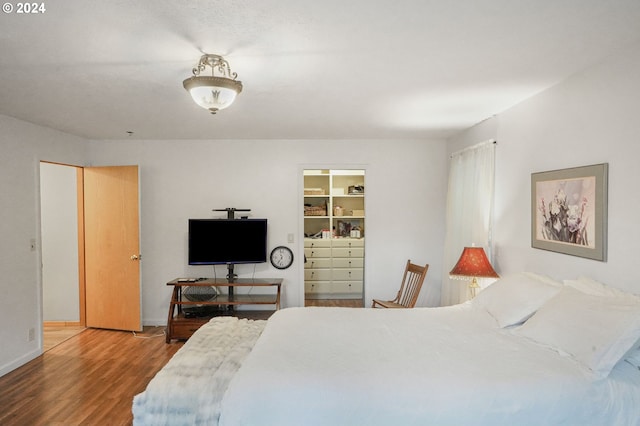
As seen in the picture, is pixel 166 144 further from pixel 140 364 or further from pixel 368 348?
Answer: pixel 368 348

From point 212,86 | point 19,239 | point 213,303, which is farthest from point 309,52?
point 19,239

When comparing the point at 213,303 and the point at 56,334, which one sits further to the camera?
the point at 56,334

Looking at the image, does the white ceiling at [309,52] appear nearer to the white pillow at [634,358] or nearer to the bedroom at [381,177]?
the bedroom at [381,177]

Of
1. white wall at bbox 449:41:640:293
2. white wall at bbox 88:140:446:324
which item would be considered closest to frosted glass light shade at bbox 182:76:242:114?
white wall at bbox 449:41:640:293

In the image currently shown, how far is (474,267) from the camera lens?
356 centimetres

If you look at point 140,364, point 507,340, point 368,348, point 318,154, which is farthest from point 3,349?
point 507,340

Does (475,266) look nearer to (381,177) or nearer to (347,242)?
(381,177)

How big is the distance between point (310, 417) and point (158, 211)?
3.95 metres

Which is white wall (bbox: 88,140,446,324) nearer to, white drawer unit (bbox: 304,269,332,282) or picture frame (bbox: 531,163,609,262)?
white drawer unit (bbox: 304,269,332,282)

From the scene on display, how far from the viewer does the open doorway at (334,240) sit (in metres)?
6.29

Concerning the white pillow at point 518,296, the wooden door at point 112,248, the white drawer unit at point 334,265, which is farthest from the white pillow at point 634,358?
the wooden door at point 112,248

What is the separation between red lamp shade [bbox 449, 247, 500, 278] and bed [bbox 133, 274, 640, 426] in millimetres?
1078

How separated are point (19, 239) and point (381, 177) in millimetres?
4064

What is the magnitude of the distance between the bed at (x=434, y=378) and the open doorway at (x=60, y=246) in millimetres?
3509
